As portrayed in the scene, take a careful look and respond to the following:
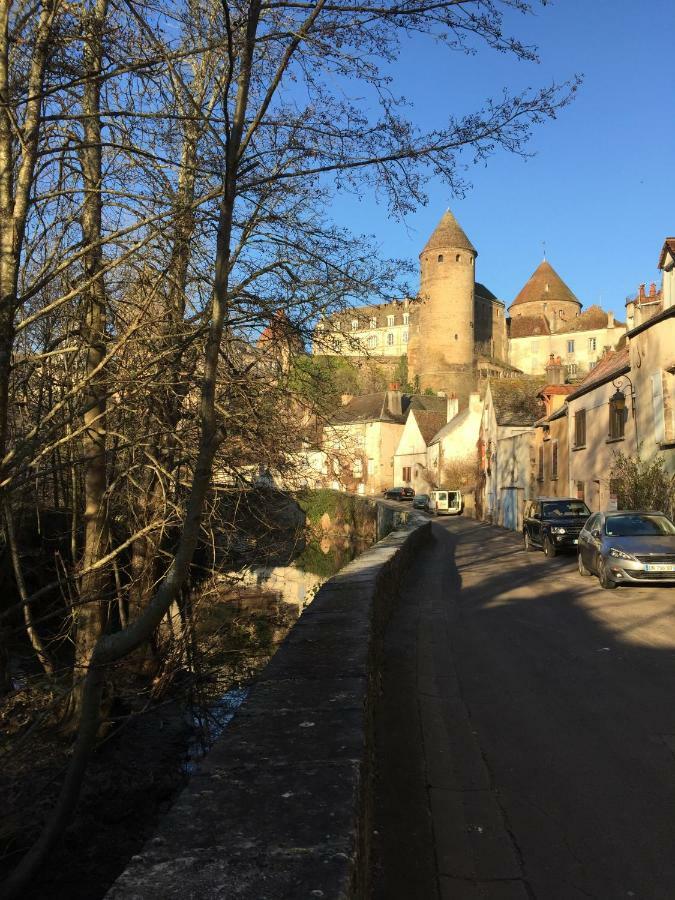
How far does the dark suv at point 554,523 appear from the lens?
2069cm

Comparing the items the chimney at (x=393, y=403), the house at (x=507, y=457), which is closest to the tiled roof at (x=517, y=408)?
the house at (x=507, y=457)

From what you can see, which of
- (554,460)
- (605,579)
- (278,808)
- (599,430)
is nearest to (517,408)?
(554,460)

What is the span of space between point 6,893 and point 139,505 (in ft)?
21.3

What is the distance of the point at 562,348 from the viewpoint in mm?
97125

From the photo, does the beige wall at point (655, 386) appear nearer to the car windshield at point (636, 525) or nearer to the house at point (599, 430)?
the house at point (599, 430)

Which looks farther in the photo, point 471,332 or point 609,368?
point 471,332

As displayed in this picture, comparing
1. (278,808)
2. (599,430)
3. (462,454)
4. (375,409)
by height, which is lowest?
(278,808)

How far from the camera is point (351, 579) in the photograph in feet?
29.7

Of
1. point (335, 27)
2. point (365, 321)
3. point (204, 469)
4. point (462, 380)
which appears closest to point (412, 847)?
point (204, 469)

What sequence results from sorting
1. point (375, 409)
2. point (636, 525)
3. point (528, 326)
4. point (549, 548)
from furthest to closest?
point (528, 326), point (375, 409), point (549, 548), point (636, 525)

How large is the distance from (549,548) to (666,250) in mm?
8683

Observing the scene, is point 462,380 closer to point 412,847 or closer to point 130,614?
point 130,614

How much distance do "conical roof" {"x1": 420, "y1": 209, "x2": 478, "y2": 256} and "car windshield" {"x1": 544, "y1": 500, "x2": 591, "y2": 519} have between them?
74998mm

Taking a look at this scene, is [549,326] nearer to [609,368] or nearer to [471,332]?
[471,332]
